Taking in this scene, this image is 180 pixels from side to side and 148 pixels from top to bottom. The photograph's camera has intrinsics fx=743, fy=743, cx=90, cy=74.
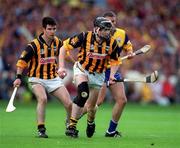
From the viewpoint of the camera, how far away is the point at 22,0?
25.7 meters

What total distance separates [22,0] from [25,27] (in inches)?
41.9

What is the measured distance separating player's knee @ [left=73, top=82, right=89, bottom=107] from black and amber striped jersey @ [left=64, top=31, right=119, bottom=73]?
450mm

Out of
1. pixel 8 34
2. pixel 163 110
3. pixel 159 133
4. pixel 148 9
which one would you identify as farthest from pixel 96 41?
pixel 148 9

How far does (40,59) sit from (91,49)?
973 mm

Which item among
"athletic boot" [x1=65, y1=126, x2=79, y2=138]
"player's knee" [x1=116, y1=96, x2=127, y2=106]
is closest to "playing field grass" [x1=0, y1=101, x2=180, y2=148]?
"athletic boot" [x1=65, y1=126, x2=79, y2=138]

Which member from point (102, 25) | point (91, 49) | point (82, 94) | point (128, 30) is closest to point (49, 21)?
point (91, 49)

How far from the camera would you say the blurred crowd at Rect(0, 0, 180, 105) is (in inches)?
989

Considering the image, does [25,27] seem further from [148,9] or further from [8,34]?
[148,9]

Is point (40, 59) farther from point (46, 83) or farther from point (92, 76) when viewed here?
point (92, 76)

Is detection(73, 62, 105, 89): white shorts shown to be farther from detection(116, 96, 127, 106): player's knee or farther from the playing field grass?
the playing field grass

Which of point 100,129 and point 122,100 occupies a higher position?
point 122,100

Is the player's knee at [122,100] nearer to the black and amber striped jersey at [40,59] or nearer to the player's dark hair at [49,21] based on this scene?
the black and amber striped jersey at [40,59]

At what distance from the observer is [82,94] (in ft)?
39.8

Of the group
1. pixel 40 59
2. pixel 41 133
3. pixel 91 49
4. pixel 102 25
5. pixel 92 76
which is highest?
pixel 102 25
